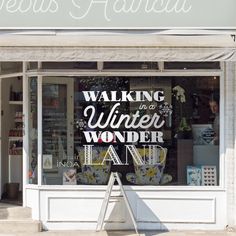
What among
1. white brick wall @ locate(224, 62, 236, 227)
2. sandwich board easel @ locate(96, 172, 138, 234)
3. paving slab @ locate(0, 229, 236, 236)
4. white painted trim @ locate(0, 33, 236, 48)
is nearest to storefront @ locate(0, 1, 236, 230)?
white brick wall @ locate(224, 62, 236, 227)

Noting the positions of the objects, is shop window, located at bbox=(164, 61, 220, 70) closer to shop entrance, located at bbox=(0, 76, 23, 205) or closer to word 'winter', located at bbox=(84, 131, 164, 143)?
word 'winter', located at bbox=(84, 131, 164, 143)

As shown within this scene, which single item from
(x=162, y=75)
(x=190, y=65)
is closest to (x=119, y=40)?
(x=162, y=75)

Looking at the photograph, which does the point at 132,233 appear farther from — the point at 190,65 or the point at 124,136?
the point at 190,65

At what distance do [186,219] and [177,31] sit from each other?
8.86 feet

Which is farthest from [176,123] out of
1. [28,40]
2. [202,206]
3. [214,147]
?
[28,40]

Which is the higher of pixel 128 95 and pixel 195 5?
pixel 195 5

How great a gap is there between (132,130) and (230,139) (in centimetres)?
142

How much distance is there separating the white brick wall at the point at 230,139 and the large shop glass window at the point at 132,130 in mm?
180

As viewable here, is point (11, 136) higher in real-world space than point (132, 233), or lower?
higher

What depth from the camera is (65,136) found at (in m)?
8.96

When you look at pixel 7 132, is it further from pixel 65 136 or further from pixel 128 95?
pixel 128 95

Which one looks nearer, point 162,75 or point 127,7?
point 127,7

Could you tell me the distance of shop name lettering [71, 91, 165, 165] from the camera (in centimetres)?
890

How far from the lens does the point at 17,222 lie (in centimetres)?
866
